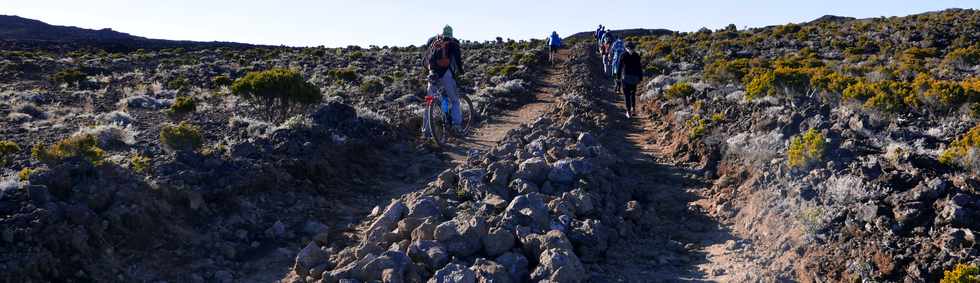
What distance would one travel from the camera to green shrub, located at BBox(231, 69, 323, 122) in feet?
40.9

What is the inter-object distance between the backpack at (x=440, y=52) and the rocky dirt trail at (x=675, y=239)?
2840mm

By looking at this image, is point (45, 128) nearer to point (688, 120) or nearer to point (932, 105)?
point (688, 120)

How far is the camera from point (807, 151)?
680cm

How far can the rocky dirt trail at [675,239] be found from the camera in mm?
5320

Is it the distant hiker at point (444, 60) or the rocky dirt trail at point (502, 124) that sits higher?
the distant hiker at point (444, 60)

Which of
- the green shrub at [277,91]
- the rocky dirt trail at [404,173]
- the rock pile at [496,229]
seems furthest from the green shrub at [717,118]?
the green shrub at [277,91]

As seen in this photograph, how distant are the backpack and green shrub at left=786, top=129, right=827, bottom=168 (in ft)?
15.0

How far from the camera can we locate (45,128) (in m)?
13.1

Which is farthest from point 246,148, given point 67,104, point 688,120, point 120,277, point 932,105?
point 67,104

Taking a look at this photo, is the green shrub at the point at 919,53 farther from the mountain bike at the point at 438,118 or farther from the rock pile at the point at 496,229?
the rock pile at the point at 496,229

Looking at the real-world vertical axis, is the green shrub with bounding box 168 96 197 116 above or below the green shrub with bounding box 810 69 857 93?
below

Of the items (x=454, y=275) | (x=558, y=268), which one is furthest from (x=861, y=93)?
(x=454, y=275)

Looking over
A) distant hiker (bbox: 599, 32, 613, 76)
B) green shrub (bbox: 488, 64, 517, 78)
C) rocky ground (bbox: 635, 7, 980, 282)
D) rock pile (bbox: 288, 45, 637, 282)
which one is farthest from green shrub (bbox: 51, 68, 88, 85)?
rock pile (bbox: 288, 45, 637, 282)

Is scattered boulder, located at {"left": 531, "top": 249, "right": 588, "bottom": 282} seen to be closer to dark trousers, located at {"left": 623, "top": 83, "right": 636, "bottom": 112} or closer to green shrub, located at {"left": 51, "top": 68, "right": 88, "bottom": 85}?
dark trousers, located at {"left": 623, "top": 83, "right": 636, "bottom": 112}
